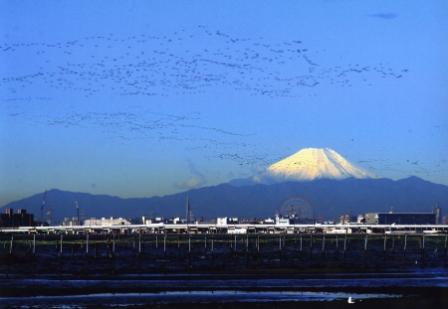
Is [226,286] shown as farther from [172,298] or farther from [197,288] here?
[172,298]

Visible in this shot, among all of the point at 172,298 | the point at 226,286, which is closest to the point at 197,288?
the point at 226,286

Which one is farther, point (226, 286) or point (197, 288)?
point (226, 286)

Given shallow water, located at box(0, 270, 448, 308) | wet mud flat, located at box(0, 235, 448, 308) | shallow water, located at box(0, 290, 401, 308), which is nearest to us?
wet mud flat, located at box(0, 235, 448, 308)

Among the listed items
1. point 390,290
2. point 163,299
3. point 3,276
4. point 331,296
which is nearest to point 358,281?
point 390,290

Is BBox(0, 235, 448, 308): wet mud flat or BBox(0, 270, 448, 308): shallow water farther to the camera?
BBox(0, 270, 448, 308): shallow water

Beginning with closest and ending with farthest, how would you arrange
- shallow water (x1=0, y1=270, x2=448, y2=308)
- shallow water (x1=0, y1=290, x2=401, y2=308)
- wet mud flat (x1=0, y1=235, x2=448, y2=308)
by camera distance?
1. wet mud flat (x1=0, y1=235, x2=448, y2=308)
2. shallow water (x1=0, y1=290, x2=401, y2=308)
3. shallow water (x1=0, y1=270, x2=448, y2=308)

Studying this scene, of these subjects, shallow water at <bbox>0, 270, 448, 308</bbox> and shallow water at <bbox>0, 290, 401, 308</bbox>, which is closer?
shallow water at <bbox>0, 290, 401, 308</bbox>

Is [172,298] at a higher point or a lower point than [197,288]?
higher

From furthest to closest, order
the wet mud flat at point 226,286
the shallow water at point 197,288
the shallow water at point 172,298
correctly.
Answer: the shallow water at point 197,288 < the shallow water at point 172,298 < the wet mud flat at point 226,286

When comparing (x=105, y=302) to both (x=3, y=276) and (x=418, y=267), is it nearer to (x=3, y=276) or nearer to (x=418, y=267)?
(x=3, y=276)

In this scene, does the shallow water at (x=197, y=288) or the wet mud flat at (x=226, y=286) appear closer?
the wet mud flat at (x=226, y=286)

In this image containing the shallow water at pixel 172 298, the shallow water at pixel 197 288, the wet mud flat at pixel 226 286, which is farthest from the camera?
the shallow water at pixel 197 288
